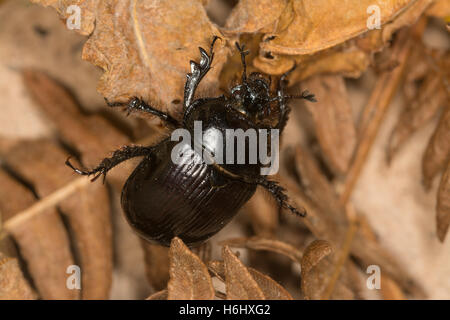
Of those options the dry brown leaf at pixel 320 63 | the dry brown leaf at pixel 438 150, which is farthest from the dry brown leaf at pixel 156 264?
the dry brown leaf at pixel 438 150

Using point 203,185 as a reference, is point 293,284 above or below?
below

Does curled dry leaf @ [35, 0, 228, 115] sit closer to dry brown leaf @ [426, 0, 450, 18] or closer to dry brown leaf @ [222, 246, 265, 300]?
dry brown leaf @ [222, 246, 265, 300]

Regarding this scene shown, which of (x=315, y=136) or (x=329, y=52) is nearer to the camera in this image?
(x=329, y=52)

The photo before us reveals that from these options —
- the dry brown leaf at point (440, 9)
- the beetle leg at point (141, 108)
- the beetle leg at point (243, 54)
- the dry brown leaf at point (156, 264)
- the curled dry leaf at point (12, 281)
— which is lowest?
the curled dry leaf at point (12, 281)

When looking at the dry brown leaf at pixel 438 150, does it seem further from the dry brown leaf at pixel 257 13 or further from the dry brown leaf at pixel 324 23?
the dry brown leaf at pixel 257 13

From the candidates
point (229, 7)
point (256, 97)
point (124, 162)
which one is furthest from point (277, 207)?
point (229, 7)

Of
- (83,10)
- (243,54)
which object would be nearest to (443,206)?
(243,54)

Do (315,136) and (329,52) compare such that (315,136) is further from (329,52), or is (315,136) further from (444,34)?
(444,34)

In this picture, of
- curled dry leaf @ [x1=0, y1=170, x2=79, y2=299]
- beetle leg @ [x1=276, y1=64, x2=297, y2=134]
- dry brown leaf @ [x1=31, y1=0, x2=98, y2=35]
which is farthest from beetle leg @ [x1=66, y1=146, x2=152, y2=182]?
beetle leg @ [x1=276, y1=64, x2=297, y2=134]
